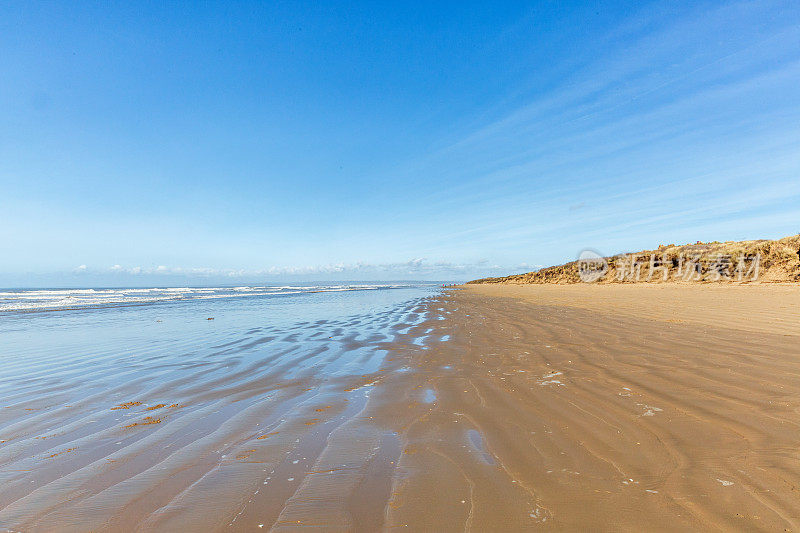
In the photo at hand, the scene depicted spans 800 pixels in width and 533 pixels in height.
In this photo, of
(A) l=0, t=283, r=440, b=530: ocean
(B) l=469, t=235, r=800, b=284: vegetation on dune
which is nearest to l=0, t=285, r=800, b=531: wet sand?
(A) l=0, t=283, r=440, b=530: ocean

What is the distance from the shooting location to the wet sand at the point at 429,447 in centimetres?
211

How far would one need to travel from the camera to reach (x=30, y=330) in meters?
12.0

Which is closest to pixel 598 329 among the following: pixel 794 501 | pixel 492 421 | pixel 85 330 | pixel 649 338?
pixel 649 338

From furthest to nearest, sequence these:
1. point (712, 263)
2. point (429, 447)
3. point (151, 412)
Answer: point (712, 263)
point (151, 412)
point (429, 447)

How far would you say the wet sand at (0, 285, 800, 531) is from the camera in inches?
83.0

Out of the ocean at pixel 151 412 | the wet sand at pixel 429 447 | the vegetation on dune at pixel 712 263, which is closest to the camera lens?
the wet sand at pixel 429 447

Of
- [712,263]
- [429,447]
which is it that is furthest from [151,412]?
[712,263]

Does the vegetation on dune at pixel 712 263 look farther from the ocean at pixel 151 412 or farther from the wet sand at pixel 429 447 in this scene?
the ocean at pixel 151 412

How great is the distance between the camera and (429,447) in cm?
303

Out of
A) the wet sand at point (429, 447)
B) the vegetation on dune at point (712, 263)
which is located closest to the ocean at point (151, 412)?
the wet sand at point (429, 447)

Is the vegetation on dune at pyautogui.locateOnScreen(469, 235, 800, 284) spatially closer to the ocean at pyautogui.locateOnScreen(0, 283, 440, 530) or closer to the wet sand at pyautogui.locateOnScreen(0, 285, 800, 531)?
the wet sand at pyautogui.locateOnScreen(0, 285, 800, 531)

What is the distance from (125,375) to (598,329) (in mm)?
10143

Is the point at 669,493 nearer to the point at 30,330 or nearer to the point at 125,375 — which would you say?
the point at 125,375

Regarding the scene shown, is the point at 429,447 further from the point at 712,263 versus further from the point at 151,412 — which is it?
the point at 712,263
